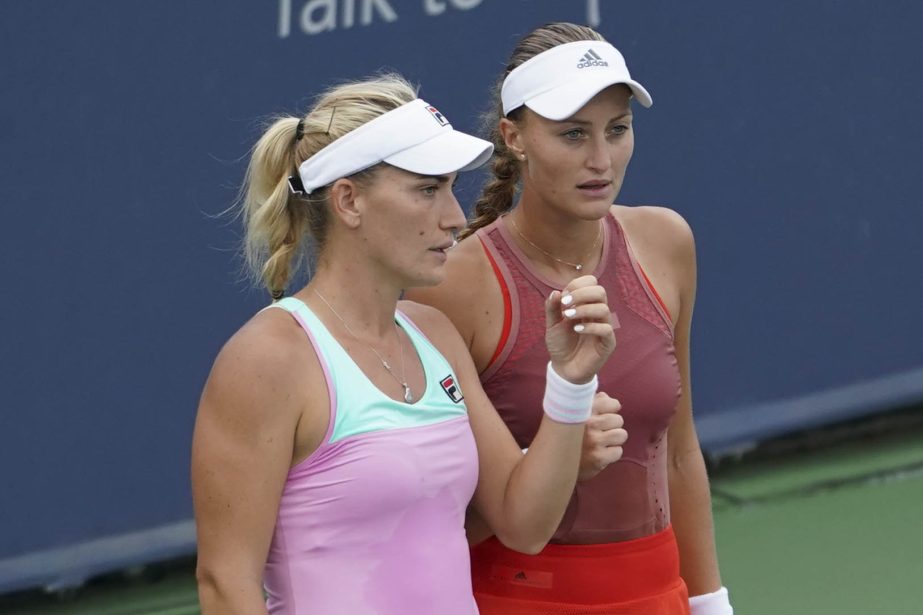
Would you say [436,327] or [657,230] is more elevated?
[657,230]

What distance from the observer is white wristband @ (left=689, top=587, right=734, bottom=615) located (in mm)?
3178

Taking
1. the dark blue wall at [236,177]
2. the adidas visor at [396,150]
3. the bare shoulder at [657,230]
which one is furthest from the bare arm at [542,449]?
the dark blue wall at [236,177]

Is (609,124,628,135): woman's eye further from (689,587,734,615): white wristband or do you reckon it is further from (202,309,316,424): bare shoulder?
(689,587,734,615): white wristband

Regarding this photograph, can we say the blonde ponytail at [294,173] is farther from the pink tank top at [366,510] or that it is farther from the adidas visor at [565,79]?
the adidas visor at [565,79]

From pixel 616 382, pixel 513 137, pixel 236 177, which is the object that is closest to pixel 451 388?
pixel 616 382

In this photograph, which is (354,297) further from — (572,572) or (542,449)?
(572,572)

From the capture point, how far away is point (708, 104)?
5.27 m

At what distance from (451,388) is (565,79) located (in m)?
0.59

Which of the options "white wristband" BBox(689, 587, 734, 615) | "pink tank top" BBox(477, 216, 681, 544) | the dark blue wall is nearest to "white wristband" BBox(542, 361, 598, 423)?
"pink tank top" BBox(477, 216, 681, 544)

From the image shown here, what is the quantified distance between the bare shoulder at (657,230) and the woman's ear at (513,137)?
0.23 meters

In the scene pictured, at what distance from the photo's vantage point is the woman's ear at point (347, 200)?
8.50 ft

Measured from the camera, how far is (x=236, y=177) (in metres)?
4.68

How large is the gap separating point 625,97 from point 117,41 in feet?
6.63

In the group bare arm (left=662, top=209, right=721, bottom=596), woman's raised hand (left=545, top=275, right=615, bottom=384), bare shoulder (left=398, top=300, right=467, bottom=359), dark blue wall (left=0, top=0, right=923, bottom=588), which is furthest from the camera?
dark blue wall (left=0, top=0, right=923, bottom=588)
